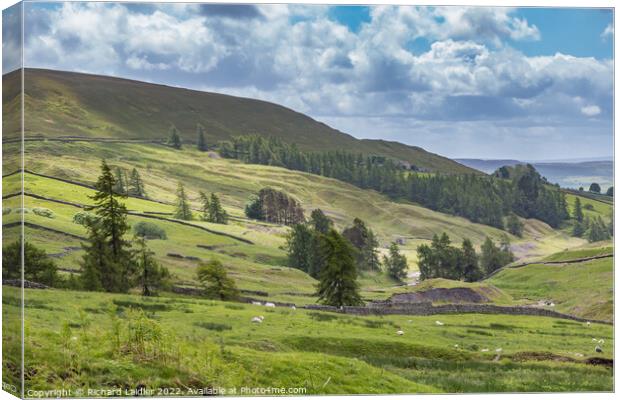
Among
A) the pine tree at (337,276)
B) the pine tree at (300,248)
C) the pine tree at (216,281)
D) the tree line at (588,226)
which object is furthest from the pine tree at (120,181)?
the tree line at (588,226)

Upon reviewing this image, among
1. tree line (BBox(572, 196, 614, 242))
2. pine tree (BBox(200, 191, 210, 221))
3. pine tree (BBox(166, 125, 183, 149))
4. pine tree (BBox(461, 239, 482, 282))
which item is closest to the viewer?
tree line (BBox(572, 196, 614, 242))

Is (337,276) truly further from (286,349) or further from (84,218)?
(286,349)

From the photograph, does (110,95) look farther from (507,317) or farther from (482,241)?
(507,317)

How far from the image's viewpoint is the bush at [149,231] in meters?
48.6

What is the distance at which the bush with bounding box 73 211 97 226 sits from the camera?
41928 millimetres

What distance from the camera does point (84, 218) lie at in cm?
4272

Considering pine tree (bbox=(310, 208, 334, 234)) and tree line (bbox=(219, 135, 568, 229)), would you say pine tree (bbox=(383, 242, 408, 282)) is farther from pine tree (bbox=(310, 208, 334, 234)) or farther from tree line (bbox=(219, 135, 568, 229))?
pine tree (bbox=(310, 208, 334, 234))

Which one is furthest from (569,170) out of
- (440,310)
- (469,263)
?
(469,263)

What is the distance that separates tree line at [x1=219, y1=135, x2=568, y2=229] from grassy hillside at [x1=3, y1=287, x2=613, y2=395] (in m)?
7.25

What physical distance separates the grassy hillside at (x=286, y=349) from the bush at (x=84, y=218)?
5090 mm

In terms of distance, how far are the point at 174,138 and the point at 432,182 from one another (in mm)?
20801

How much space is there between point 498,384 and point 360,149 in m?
23.6

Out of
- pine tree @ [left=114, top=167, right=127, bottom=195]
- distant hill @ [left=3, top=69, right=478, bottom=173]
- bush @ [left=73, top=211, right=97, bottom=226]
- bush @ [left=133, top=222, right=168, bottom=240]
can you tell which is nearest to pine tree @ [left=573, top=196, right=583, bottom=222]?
distant hill @ [left=3, top=69, right=478, bottom=173]

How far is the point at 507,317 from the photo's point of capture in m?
44.7
